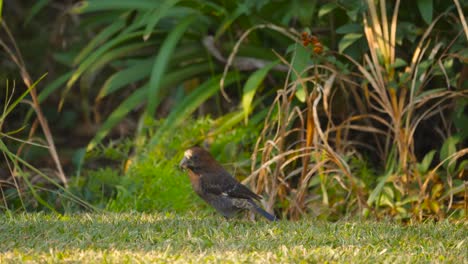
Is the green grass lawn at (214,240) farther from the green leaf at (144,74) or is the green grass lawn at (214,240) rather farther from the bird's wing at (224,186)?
the green leaf at (144,74)

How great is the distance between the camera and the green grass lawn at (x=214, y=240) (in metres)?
3.49

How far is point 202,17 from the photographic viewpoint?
6.48 meters

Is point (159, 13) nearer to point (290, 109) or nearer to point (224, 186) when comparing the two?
point (290, 109)

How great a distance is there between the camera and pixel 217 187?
4.76m

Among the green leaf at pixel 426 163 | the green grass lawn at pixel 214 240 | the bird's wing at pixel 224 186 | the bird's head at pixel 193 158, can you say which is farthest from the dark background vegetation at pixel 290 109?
the green grass lawn at pixel 214 240

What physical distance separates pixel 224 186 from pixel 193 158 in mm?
337

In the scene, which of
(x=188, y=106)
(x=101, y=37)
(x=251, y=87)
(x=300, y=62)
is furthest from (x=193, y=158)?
(x=101, y=37)

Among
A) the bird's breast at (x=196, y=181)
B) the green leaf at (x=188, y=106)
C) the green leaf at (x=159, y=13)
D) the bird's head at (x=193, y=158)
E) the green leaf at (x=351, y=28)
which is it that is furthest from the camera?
the green leaf at (x=188, y=106)

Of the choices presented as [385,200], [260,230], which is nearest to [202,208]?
[385,200]

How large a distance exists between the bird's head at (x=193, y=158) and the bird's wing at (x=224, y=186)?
0.43ft

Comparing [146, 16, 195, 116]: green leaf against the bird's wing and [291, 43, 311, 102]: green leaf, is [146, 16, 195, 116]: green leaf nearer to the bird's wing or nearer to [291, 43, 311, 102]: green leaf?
[291, 43, 311, 102]: green leaf

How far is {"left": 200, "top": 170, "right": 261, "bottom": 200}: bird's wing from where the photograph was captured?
471 cm

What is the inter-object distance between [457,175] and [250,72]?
172 centimetres

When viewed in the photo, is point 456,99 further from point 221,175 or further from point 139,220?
point 139,220
